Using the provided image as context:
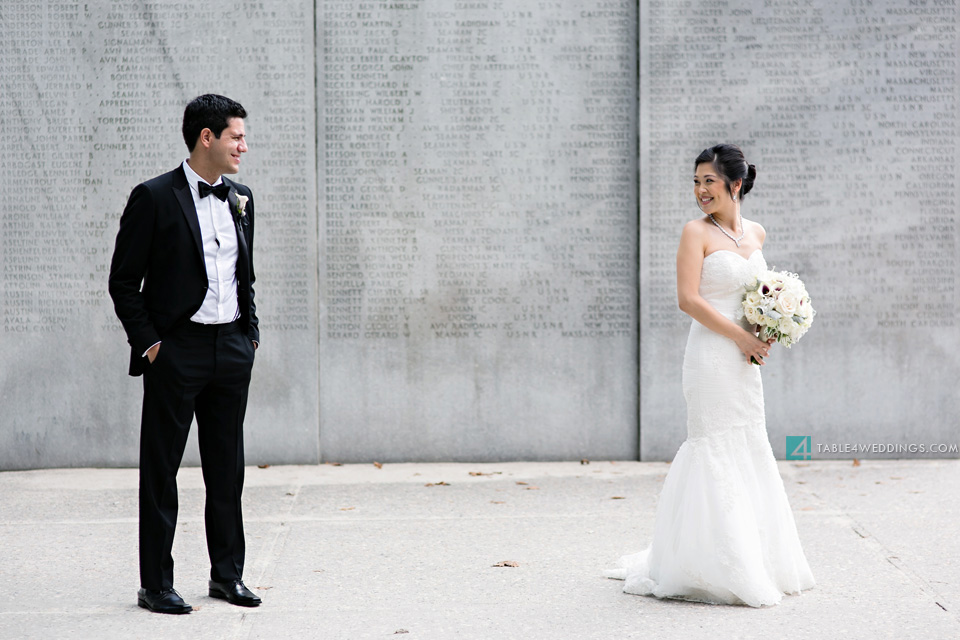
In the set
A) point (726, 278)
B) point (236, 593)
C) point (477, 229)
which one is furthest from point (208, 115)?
point (477, 229)

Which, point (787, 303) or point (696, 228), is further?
point (696, 228)

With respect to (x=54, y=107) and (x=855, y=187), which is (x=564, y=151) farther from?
(x=54, y=107)

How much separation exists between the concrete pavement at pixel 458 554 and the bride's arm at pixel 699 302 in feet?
3.58

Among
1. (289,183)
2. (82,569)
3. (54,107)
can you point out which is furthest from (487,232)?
(82,569)

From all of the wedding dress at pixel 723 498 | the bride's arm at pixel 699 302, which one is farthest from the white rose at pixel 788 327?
the wedding dress at pixel 723 498

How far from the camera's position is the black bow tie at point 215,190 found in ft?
13.2

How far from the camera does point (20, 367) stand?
22.5 ft

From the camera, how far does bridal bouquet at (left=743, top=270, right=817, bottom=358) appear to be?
4211mm

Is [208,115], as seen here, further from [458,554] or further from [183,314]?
[458,554]

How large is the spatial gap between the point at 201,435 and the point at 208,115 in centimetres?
133

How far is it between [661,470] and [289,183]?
10.7 feet

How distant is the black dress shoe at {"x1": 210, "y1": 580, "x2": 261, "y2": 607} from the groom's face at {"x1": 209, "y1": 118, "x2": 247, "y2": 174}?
170cm

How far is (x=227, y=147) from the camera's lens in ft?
13.1

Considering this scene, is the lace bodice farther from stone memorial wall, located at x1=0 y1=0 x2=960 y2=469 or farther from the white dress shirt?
stone memorial wall, located at x1=0 y1=0 x2=960 y2=469
